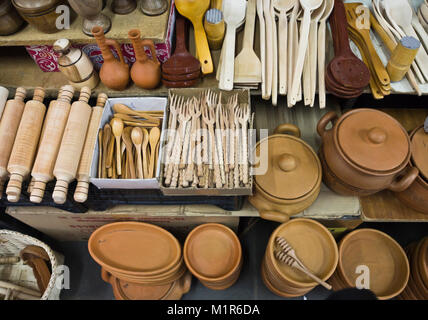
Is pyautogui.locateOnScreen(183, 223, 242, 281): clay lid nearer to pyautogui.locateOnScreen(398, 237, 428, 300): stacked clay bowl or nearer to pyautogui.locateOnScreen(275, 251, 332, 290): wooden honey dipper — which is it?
pyautogui.locateOnScreen(275, 251, 332, 290): wooden honey dipper

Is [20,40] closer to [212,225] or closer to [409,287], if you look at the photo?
[212,225]

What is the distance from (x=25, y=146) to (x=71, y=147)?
0.18 m

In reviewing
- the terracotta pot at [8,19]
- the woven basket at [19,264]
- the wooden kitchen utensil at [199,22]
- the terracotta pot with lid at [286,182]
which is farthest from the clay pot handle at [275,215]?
the terracotta pot at [8,19]

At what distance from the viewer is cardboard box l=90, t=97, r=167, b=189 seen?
1.06m

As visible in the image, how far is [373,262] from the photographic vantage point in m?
1.42

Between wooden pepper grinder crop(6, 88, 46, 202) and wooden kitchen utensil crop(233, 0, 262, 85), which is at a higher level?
wooden kitchen utensil crop(233, 0, 262, 85)

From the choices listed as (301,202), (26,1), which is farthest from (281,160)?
(26,1)

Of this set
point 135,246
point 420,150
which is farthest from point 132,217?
point 420,150

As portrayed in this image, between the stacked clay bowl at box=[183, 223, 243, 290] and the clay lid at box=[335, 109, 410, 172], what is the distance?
0.68 metres

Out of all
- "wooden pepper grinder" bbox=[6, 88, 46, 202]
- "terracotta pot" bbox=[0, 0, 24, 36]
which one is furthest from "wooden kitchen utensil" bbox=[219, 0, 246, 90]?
"terracotta pot" bbox=[0, 0, 24, 36]

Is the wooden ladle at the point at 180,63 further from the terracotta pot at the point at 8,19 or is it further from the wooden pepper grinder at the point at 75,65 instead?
Answer: the terracotta pot at the point at 8,19

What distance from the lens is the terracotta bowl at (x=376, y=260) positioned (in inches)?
52.8

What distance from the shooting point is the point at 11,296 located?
1.46 m

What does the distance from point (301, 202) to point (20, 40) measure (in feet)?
4.64
